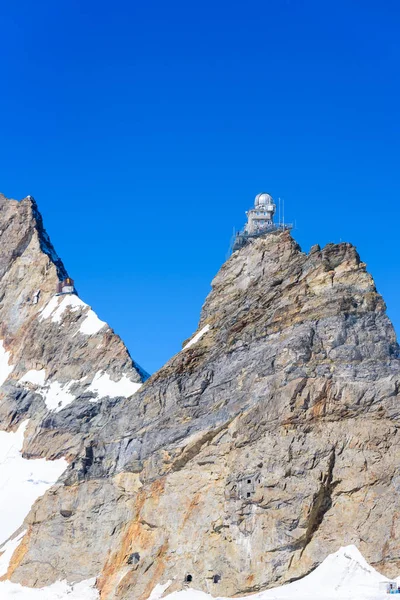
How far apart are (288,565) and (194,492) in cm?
1221

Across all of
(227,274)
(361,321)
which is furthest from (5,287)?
(361,321)

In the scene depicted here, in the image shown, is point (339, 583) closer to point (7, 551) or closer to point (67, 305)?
point (7, 551)

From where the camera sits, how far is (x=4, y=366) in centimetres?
17325

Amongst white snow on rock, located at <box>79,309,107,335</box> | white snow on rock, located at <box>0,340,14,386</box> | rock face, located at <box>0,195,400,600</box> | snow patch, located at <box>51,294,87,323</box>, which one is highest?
snow patch, located at <box>51,294,87,323</box>

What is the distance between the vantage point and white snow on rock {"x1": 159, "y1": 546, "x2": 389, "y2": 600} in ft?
317

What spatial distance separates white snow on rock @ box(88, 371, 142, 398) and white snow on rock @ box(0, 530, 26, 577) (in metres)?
26.0

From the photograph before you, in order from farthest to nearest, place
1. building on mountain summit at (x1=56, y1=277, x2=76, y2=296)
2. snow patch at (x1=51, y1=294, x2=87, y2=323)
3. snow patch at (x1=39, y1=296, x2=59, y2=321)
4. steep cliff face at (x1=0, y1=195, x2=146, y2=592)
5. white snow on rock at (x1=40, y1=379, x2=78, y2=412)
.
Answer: building on mountain summit at (x1=56, y1=277, x2=76, y2=296), snow patch at (x1=39, y1=296, x2=59, y2=321), snow patch at (x1=51, y1=294, x2=87, y2=323), white snow on rock at (x1=40, y1=379, x2=78, y2=412), steep cliff face at (x1=0, y1=195, x2=146, y2=592)

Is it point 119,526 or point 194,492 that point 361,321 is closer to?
point 194,492

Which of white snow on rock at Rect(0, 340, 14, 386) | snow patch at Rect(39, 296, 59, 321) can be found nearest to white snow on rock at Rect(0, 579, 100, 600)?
white snow on rock at Rect(0, 340, 14, 386)

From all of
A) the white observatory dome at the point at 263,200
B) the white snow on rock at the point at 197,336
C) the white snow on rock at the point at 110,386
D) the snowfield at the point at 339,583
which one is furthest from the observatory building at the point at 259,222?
the snowfield at the point at 339,583

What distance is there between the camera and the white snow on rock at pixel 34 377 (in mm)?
163900

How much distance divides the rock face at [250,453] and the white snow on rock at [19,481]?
49.1ft

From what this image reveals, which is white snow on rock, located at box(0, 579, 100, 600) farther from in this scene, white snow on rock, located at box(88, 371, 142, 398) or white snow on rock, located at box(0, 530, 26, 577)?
white snow on rock, located at box(88, 371, 142, 398)

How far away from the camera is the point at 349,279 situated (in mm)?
111688
